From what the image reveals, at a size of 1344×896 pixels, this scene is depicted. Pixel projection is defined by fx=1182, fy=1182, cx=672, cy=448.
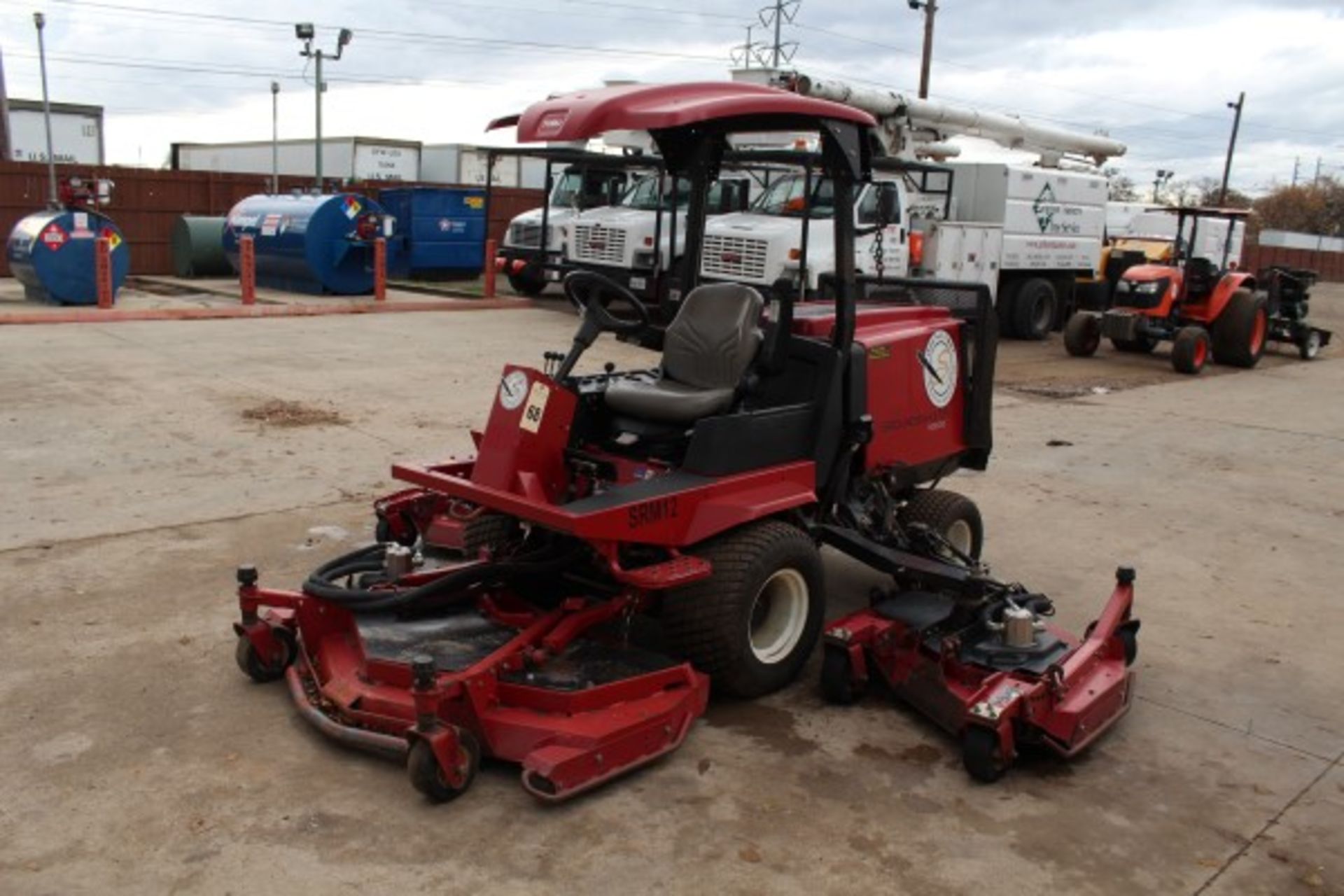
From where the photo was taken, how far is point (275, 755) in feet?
12.4

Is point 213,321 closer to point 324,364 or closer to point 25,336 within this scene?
point 25,336

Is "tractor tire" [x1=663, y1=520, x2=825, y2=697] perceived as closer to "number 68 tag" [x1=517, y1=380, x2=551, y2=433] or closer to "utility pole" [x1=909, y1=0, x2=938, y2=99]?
"number 68 tag" [x1=517, y1=380, x2=551, y2=433]

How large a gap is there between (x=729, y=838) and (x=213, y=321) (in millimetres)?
12865

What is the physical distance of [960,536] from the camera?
5805mm

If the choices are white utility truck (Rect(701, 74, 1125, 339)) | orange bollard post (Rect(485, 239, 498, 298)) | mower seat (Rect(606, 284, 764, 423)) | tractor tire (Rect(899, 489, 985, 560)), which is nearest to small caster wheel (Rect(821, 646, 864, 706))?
mower seat (Rect(606, 284, 764, 423))

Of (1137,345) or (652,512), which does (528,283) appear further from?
(652,512)

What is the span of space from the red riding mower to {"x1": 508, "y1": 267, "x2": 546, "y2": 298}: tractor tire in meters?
13.4

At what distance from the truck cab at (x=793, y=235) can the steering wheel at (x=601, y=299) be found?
24.1 ft

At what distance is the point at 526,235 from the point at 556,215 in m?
0.76

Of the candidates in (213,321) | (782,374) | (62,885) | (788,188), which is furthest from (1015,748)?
(213,321)

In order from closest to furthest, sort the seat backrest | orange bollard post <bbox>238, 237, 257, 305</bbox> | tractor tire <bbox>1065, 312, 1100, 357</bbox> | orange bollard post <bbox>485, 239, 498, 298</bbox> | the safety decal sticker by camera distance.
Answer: the seat backrest < the safety decal sticker < tractor tire <bbox>1065, 312, 1100, 357</bbox> < orange bollard post <bbox>238, 237, 257, 305</bbox> < orange bollard post <bbox>485, 239, 498, 298</bbox>

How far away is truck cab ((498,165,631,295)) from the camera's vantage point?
56.9 feet

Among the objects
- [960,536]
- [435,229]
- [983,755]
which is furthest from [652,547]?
[435,229]

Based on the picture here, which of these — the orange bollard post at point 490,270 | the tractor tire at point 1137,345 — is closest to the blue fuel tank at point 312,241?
the orange bollard post at point 490,270
